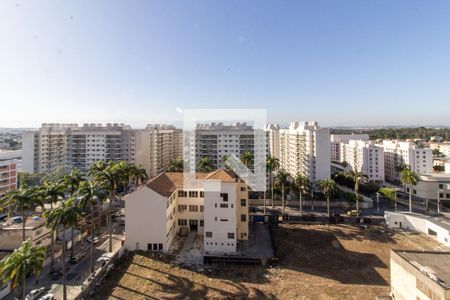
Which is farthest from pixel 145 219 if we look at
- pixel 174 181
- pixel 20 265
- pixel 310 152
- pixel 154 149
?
pixel 154 149

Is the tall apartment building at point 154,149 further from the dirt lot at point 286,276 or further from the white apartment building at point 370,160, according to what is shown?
the white apartment building at point 370,160

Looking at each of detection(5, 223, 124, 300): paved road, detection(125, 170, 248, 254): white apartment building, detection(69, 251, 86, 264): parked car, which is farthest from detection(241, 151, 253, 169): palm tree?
detection(69, 251, 86, 264): parked car

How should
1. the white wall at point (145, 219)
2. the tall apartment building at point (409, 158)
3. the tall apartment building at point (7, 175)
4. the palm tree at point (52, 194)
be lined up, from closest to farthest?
the palm tree at point (52, 194), the white wall at point (145, 219), the tall apartment building at point (7, 175), the tall apartment building at point (409, 158)

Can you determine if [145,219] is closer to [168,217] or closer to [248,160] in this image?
[168,217]

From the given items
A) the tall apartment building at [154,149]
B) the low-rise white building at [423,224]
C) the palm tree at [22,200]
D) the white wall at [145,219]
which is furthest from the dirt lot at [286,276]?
the tall apartment building at [154,149]

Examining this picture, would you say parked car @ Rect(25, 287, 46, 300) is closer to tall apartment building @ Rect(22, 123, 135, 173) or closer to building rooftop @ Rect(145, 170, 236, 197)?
building rooftop @ Rect(145, 170, 236, 197)

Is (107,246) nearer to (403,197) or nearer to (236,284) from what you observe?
(236,284)

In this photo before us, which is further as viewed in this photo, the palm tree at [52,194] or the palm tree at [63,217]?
the palm tree at [52,194]
